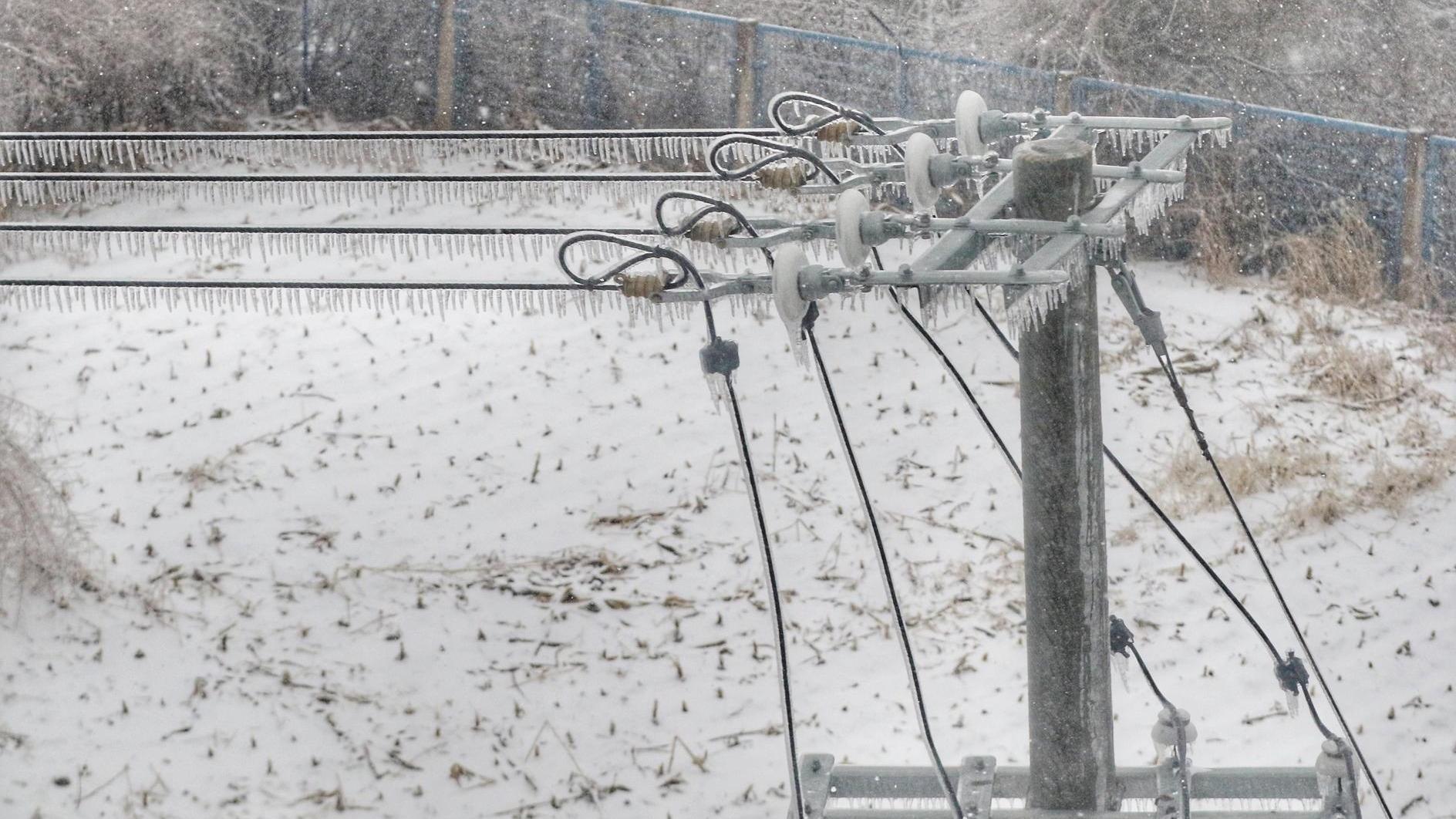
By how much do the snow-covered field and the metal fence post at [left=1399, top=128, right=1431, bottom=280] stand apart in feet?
1.84

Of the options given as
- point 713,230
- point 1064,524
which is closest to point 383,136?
point 713,230

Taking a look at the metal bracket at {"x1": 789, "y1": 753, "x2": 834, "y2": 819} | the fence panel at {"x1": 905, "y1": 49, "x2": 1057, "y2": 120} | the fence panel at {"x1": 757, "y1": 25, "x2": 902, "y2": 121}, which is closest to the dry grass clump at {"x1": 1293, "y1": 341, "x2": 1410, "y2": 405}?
the fence panel at {"x1": 905, "y1": 49, "x2": 1057, "y2": 120}

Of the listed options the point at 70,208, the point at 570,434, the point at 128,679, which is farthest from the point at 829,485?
the point at 70,208

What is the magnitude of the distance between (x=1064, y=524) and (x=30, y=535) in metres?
5.34

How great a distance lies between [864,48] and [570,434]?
4.11 m

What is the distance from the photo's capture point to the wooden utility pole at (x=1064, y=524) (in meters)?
3.35

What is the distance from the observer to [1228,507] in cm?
754

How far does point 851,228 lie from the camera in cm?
324

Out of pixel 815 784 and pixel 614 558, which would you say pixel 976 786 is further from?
pixel 614 558

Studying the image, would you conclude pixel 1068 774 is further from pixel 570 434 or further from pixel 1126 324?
pixel 1126 324

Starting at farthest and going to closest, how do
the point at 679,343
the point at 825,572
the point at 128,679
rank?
the point at 679,343
the point at 825,572
the point at 128,679

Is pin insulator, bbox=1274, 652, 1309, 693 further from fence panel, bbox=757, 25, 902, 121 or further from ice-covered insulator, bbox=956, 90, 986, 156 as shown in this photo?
fence panel, bbox=757, 25, 902, 121

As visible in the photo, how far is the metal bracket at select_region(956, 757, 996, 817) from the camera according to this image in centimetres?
353

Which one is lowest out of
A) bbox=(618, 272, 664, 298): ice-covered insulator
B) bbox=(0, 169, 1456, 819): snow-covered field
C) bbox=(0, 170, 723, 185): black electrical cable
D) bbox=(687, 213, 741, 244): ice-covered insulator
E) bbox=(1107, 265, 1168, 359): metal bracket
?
bbox=(0, 169, 1456, 819): snow-covered field
